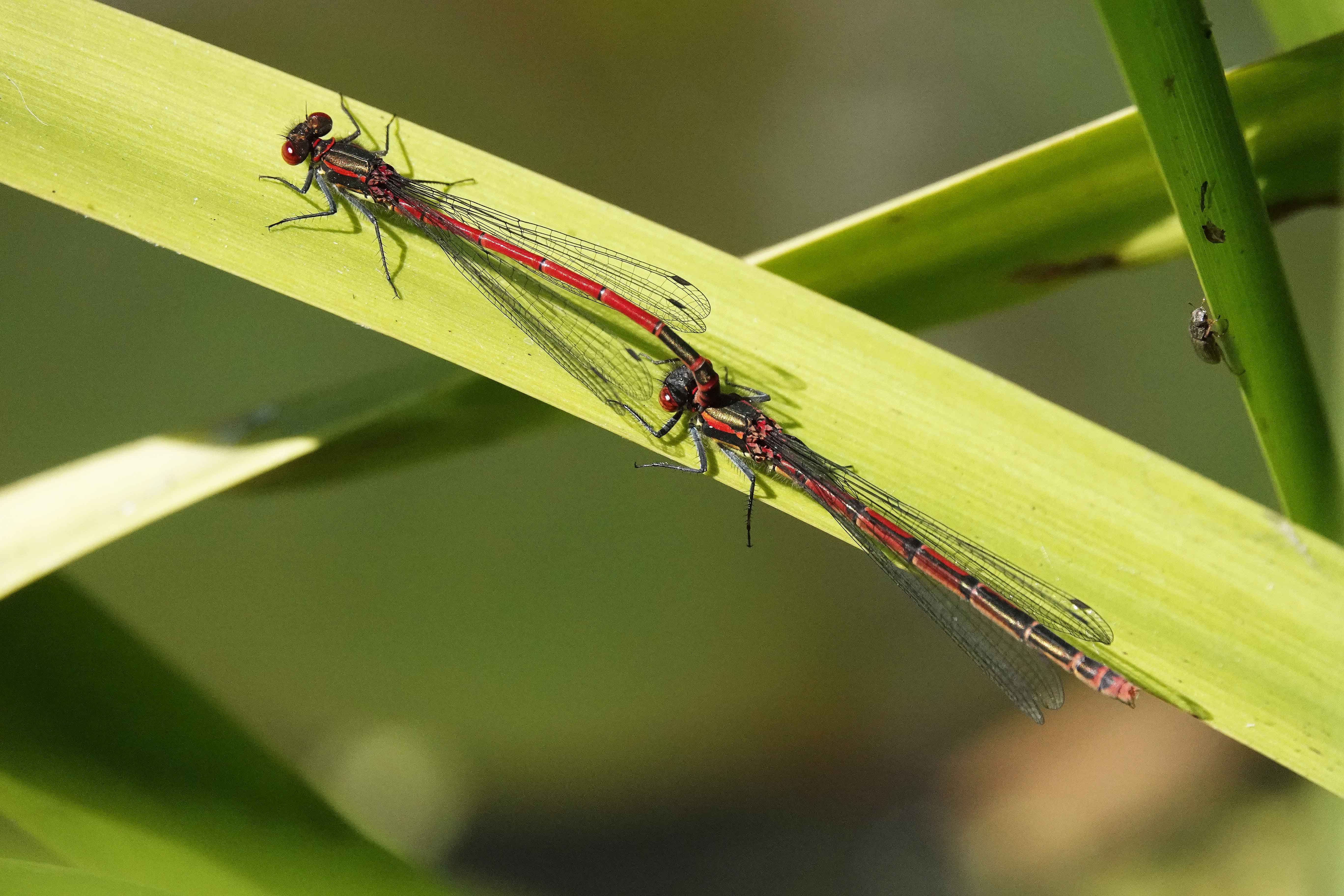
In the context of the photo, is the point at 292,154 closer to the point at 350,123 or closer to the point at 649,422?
the point at 350,123

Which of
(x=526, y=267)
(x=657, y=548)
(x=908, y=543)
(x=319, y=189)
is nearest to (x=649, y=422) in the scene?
(x=526, y=267)

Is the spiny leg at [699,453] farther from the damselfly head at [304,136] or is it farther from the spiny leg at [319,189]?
the damselfly head at [304,136]

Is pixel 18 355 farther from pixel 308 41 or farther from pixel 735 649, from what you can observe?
pixel 735 649

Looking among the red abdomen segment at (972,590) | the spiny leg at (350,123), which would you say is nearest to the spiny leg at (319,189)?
the spiny leg at (350,123)

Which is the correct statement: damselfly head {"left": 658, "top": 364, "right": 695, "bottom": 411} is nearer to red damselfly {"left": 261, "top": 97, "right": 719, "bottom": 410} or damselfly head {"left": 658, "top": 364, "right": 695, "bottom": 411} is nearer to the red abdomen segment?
red damselfly {"left": 261, "top": 97, "right": 719, "bottom": 410}

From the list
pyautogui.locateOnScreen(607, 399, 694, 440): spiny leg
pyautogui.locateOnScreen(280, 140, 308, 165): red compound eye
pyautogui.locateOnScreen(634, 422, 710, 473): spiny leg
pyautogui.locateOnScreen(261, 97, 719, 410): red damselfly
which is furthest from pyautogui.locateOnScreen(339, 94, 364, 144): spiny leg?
pyautogui.locateOnScreen(634, 422, 710, 473): spiny leg
